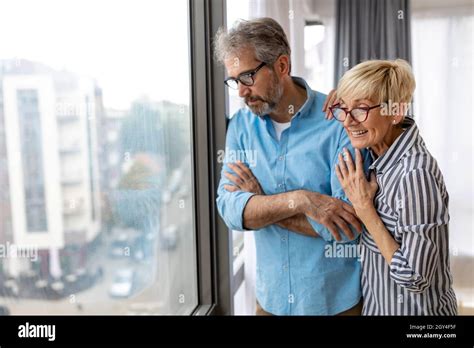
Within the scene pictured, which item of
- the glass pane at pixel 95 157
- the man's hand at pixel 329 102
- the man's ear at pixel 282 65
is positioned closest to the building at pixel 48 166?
the glass pane at pixel 95 157

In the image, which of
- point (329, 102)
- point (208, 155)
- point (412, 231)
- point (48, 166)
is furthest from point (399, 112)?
point (48, 166)

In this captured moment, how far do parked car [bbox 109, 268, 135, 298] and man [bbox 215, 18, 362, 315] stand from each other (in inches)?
13.8

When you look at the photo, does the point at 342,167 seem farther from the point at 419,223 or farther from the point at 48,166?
the point at 48,166

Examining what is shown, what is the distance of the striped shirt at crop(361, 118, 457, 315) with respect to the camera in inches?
47.9

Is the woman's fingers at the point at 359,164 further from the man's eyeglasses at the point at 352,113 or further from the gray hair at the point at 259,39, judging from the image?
the gray hair at the point at 259,39

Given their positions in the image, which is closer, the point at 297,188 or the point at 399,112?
the point at 399,112

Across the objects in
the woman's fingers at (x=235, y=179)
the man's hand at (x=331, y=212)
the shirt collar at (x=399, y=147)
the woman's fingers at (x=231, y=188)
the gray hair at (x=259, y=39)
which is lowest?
the man's hand at (x=331, y=212)

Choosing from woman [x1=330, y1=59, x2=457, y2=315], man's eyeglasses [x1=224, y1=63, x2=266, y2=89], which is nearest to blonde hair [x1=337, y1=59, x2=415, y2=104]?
woman [x1=330, y1=59, x2=457, y2=315]

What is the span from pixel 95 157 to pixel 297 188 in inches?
22.3

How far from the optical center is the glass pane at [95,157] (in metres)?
1.28

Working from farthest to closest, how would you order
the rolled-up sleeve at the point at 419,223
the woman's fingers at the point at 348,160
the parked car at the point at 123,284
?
the parked car at the point at 123,284
the woman's fingers at the point at 348,160
the rolled-up sleeve at the point at 419,223

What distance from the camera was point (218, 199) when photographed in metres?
1.43

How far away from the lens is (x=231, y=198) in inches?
54.7
